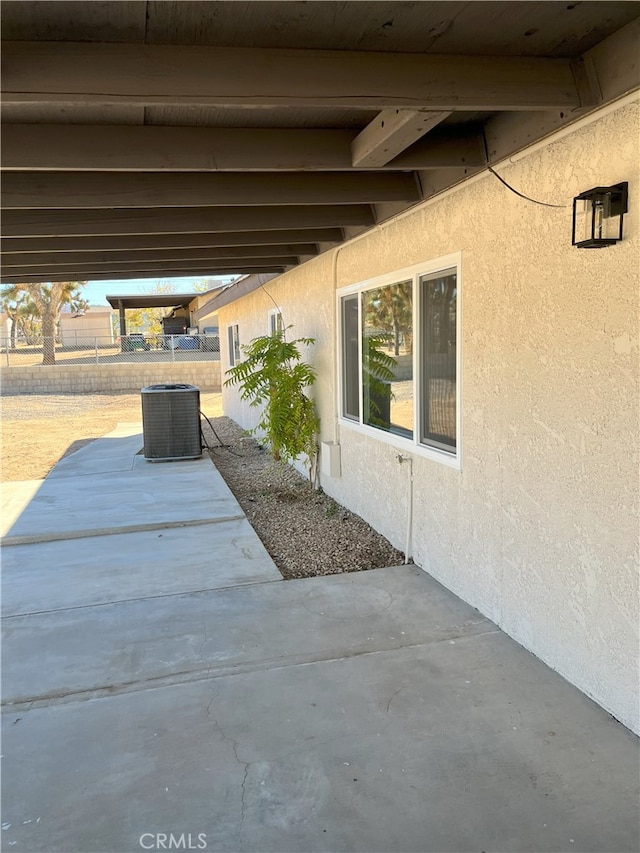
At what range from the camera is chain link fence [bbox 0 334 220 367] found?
993 inches

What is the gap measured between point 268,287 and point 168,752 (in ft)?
26.8

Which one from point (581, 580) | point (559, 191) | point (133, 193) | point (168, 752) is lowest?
point (168, 752)

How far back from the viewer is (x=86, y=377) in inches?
891

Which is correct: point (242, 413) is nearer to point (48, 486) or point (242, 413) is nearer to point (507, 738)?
point (48, 486)

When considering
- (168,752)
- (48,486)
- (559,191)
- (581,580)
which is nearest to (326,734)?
(168,752)

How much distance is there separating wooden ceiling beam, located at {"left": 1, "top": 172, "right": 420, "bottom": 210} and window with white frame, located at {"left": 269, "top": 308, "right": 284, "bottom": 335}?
5.17 metres

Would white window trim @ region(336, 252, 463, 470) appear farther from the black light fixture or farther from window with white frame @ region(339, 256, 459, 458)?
the black light fixture

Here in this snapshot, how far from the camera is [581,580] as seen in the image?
3.07 meters

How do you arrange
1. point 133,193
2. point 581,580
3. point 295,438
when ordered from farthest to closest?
1. point 295,438
2. point 133,193
3. point 581,580

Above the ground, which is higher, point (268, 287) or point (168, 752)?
point (268, 287)

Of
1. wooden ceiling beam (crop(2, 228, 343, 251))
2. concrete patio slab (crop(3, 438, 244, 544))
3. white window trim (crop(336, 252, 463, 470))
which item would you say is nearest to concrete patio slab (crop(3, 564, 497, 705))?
white window trim (crop(336, 252, 463, 470))

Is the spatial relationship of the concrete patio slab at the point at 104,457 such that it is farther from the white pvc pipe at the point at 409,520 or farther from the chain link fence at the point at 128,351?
the chain link fence at the point at 128,351

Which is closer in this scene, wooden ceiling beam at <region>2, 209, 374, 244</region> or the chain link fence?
wooden ceiling beam at <region>2, 209, 374, 244</region>
